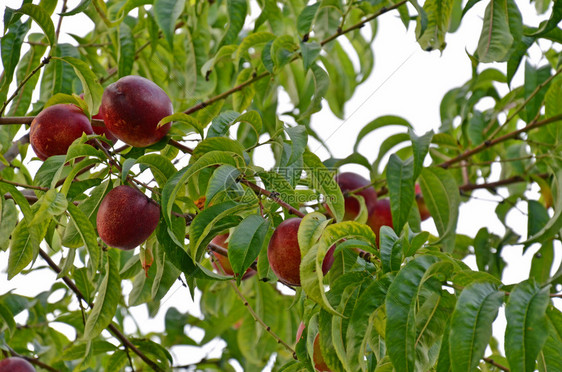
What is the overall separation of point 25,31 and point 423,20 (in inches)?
29.0

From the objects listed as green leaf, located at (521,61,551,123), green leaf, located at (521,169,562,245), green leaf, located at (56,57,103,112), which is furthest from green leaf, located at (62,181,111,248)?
green leaf, located at (521,61,551,123)

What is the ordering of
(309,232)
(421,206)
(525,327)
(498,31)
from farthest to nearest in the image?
1. (421,206)
2. (498,31)
3. (309,232)
4. (525,327)

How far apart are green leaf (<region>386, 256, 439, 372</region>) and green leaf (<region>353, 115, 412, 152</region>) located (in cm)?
87

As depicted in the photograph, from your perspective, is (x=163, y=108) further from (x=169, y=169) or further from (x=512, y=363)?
(x=512, y=363)

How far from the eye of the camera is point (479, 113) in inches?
72.9

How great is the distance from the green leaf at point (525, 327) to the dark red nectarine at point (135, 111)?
0.60 m

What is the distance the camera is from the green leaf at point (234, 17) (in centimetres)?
147

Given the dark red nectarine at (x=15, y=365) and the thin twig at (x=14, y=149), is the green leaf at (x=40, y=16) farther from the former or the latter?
the dark red nectarine at (x=15, y=365)

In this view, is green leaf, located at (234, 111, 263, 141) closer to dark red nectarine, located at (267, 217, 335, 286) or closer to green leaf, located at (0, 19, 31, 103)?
dark red nectarine, located at (267, 217, 335, 286)

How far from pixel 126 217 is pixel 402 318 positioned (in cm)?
46

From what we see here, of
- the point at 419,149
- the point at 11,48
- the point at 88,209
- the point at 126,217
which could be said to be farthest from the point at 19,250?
the point at 419,149

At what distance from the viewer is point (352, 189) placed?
1.69m

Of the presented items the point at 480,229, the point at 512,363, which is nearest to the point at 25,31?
the point at 512,363

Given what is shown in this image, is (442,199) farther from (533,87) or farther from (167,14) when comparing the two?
(167,14)
